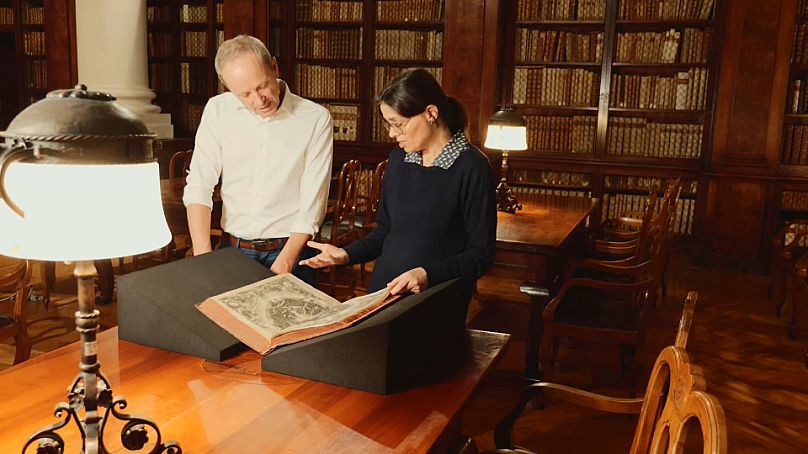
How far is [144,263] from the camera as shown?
16.6 ft

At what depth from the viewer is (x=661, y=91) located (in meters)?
5.95

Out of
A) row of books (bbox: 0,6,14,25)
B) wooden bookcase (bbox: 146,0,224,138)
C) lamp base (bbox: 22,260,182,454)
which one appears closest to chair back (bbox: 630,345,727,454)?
lamp base (bbox: 22,260,182,454)

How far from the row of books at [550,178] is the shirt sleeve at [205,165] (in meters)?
4.36

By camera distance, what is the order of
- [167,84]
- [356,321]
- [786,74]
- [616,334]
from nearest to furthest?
[356,321]
[616,334]
[786,74]
[167,84]

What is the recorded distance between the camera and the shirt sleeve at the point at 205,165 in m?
2.19

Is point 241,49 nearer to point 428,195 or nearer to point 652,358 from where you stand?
point 428,195

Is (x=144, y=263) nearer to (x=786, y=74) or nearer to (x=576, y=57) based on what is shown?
(x=576, y=57)

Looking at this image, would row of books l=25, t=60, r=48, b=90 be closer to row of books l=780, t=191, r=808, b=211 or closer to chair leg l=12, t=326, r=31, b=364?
chair leg l=12, t=326, r=31, b=364

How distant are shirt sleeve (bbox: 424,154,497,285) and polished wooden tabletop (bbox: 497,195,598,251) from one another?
4.08ft

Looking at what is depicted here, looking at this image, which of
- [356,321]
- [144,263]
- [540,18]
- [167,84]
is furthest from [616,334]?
[167,84]

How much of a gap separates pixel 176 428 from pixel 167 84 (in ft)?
21.9

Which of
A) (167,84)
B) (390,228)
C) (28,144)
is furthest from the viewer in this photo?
(167,84)

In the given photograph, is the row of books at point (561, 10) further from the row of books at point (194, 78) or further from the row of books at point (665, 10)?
the row of books at point (194, 78)

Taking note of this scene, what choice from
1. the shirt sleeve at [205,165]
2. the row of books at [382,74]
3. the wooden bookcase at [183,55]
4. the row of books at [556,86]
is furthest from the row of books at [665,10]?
the shirt sleeve at [205,165]
